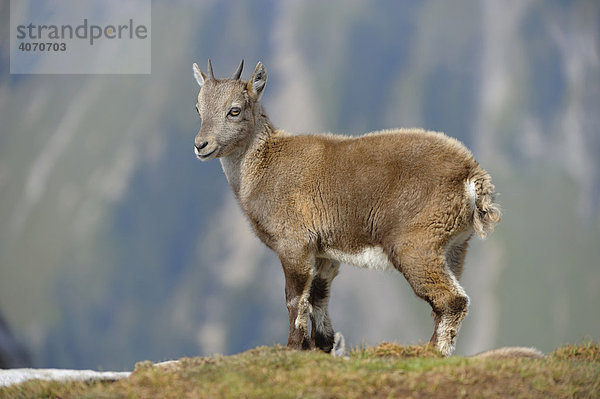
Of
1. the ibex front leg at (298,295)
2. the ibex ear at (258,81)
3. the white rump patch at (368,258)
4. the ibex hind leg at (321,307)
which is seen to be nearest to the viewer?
the white rump patch at (368,258)

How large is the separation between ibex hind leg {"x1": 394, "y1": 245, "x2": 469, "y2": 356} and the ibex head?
10.8 feet

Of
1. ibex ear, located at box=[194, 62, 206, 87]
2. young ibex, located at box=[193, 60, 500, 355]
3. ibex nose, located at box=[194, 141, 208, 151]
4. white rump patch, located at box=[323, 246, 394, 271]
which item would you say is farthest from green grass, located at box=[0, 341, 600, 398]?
ibex ear, located at box=[194, 62, 206, 87]

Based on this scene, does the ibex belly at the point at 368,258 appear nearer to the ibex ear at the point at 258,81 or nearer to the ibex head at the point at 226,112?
the ibex head at the point at 226,112

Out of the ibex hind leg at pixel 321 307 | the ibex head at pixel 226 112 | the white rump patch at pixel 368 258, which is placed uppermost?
the ibex head at pixel 226 112

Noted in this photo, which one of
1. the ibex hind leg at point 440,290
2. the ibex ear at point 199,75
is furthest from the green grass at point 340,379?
the ibex ear at point 199,75

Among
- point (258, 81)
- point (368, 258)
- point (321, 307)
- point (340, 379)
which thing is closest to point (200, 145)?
point (258, 81)

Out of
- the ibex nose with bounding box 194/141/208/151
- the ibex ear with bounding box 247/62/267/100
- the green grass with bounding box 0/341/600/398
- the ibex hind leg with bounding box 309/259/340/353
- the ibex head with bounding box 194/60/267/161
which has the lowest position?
the green grass with bounding box 0/341/600/398

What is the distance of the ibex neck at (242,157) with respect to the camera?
11.2m

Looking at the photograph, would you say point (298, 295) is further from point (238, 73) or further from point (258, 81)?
point (238, 73)

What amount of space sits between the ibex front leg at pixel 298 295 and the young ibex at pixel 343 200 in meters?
0.01

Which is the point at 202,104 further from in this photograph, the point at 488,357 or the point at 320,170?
the point at 488,357

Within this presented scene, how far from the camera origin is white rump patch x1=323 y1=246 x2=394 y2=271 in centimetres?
1014

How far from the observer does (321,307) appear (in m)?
11.1

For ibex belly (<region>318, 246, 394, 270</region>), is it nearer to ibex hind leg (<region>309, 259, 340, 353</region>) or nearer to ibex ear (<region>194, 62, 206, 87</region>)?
ibex hind leg (<region>309, 259, 340, 353</region>)
